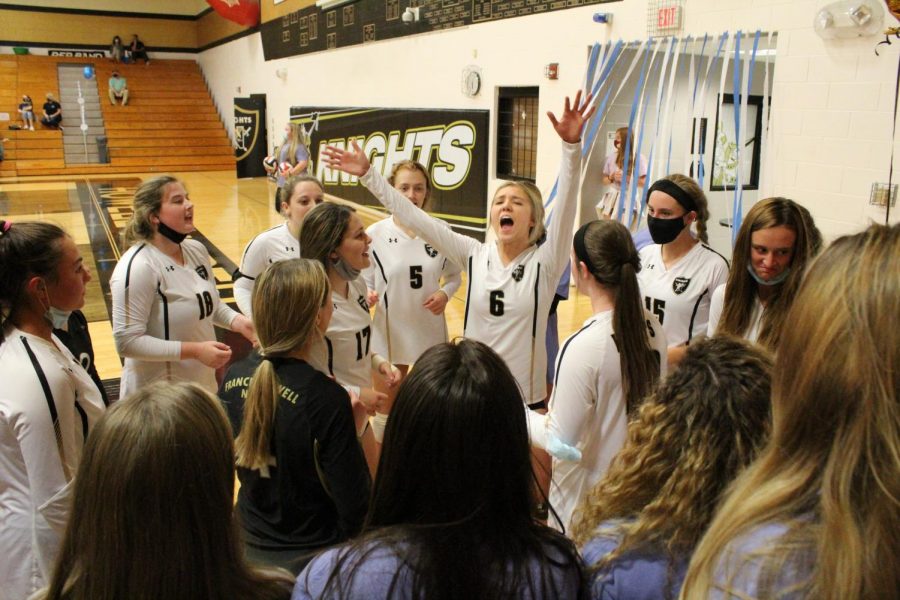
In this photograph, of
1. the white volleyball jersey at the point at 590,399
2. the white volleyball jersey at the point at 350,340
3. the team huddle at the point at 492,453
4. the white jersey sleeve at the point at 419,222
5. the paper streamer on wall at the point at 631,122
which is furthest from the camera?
the paper streamer on wall at the point at 631,122

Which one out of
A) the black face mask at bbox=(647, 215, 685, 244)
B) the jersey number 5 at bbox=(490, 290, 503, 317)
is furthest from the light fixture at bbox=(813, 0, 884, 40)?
the jersey number 5 at bbox=(490, 290, 503, 317)

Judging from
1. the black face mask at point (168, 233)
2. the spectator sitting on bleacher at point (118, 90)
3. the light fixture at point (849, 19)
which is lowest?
the black face mask at point (168, 233)

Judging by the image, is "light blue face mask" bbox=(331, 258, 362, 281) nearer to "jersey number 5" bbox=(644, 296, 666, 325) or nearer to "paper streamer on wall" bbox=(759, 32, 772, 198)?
"jersey number 5" bbox=(644, 296, 666, 325)

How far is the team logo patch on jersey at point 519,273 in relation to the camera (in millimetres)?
3276

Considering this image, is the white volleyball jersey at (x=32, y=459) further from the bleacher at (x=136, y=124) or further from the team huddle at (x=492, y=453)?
the bleacher at (x=136, y=124)

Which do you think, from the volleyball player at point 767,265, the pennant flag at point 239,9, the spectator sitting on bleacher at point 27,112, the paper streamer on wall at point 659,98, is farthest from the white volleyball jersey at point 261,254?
the spectator sitting on bleacher at point 27,112

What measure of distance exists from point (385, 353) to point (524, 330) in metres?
1.09

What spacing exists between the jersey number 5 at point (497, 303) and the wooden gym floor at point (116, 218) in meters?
3.00

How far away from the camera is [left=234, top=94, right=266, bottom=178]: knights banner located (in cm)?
1925

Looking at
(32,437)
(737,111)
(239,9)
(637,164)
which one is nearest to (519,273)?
(32,437)

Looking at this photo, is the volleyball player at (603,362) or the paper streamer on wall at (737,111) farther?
the paper streamer on wall at (737,111)

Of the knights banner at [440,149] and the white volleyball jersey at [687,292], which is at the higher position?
the knights banner at [440,149]

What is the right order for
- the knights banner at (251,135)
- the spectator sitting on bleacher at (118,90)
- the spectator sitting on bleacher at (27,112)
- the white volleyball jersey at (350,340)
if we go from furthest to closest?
the spectator sitting on bleacher at (118,90) < the spectator sitting on bleacher at (27,112) < the knights banner at (251,135) < the white volleyball jersey at (350,340)

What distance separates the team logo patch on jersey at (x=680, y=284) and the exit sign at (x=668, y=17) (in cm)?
416
